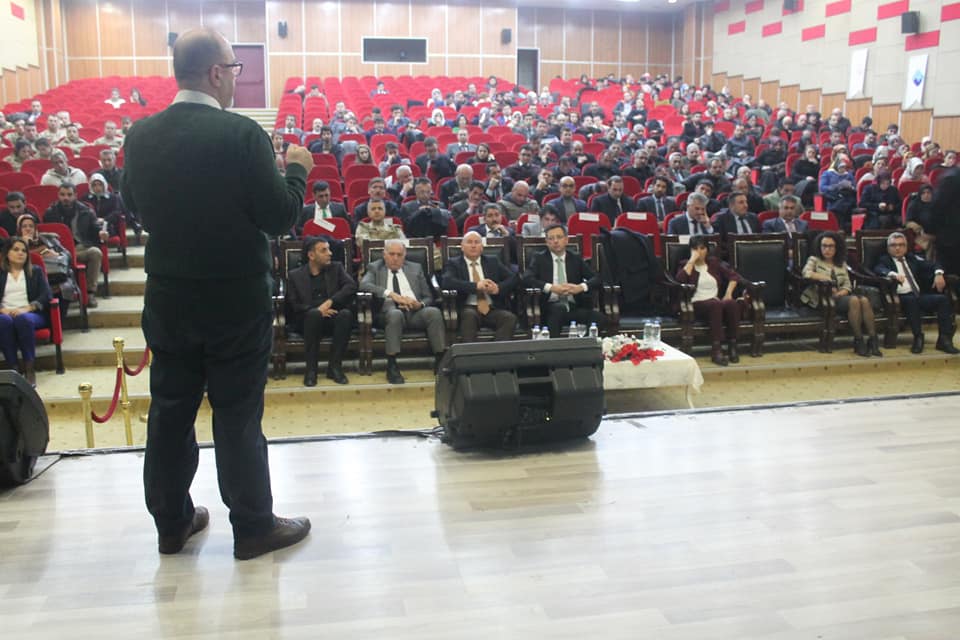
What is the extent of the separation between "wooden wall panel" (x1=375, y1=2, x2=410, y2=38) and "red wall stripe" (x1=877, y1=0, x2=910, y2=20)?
28.9 ft

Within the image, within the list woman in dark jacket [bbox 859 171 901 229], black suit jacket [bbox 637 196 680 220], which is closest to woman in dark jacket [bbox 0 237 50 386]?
black suit jacket [bbox 637 196 680 220]

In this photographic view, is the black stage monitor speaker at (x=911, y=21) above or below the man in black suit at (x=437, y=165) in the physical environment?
above

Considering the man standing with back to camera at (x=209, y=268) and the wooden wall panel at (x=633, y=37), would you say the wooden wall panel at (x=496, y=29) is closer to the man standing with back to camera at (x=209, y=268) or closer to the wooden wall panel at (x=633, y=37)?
the wooden wall panel at (x=633, y=37)

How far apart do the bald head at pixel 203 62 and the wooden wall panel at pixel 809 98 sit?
14.7m

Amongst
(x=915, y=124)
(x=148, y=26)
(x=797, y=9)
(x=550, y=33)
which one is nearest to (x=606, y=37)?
(x=550, y=33)

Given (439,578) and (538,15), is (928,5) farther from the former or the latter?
(439,578)

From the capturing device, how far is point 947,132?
1176 cm

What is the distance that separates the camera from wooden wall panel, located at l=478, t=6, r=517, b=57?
17594 mm

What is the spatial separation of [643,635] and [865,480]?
1.17m

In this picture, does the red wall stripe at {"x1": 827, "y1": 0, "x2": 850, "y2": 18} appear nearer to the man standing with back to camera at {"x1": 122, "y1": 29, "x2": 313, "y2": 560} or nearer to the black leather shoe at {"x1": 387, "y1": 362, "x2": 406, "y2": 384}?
the black leather shoe at {"x1": 387, "y1": 362, "x2": 406, "y2": 384}

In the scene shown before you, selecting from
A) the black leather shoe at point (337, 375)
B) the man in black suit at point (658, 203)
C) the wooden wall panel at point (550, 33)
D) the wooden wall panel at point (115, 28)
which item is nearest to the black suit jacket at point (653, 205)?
the man in black suit at point (658, 203)

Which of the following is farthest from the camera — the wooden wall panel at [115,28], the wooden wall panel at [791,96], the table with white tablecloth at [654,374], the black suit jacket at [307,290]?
the wooden wall panel at [115,28]

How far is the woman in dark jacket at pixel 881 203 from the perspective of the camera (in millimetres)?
7125

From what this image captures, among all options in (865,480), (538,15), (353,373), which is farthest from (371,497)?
(538,15)
